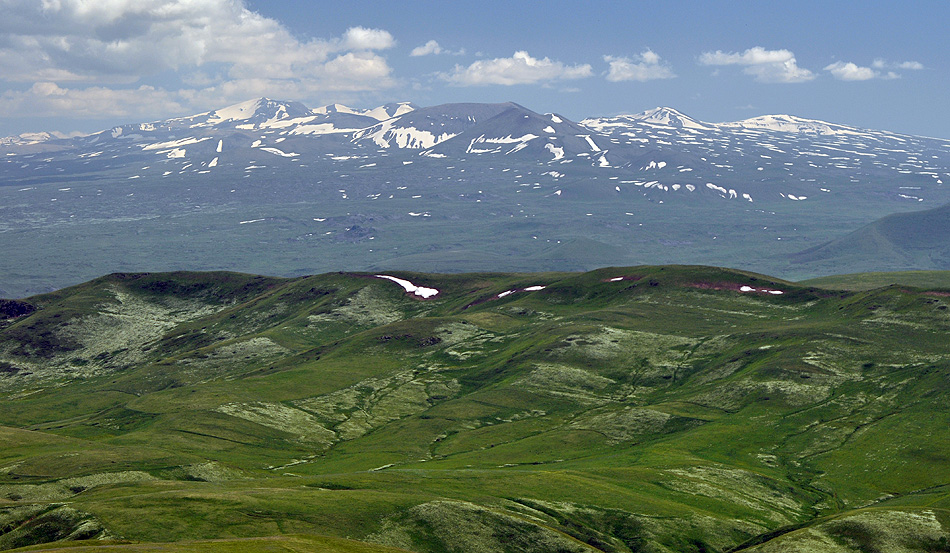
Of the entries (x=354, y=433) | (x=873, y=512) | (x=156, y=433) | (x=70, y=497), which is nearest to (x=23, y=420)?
(x=156, y=433)

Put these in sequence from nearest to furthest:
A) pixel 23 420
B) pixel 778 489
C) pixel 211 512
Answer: pixel 211 512, pixel 778 489, pixel 23 420

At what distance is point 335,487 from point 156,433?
212ft

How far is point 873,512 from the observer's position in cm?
9381

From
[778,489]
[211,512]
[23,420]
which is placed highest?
[211,512]

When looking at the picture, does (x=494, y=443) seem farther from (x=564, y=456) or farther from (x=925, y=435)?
(x=925, y=435)

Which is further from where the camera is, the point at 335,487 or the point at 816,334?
the point at 816,334

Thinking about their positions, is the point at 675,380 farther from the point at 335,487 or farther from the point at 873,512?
the point at 335,487

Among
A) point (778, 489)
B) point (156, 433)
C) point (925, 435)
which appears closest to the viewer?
point (778, 489)

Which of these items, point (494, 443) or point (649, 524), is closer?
point (649, 524)

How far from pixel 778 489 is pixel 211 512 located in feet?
256

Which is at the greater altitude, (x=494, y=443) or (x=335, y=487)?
(x=335, y=487)

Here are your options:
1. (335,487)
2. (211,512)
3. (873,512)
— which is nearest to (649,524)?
(873,512)

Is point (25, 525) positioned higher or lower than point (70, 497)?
higher

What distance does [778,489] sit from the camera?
117688mm
